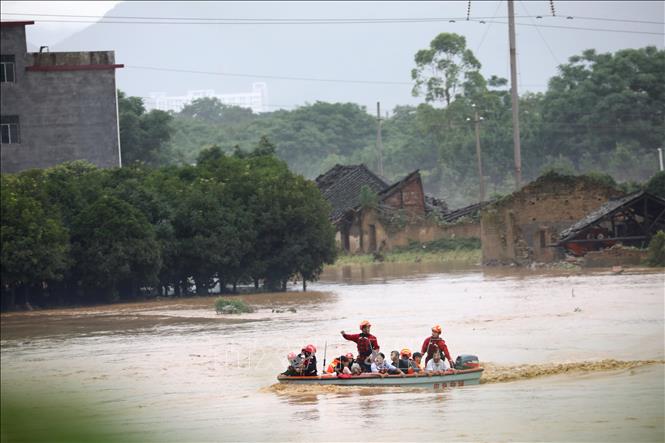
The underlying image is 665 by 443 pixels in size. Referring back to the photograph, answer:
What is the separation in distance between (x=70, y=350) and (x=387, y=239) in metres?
47.6

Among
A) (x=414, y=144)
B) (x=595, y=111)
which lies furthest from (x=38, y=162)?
(x=414, y=144)

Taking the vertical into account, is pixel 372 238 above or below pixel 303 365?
above

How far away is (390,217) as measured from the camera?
257ft

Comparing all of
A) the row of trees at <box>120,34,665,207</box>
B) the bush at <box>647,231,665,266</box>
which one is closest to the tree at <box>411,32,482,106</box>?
the row of trees at <box>120,34,665,207</box>

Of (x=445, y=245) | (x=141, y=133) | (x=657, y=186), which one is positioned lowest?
(x=445, y=245)

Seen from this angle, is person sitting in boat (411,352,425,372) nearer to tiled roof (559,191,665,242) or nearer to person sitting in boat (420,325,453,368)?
person sitting in boat (420,325,453,368)

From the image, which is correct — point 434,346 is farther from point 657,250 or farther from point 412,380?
point 657,250

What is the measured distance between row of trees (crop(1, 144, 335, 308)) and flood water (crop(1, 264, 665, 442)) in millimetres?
1860

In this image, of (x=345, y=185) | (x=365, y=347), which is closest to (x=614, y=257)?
(x=365, y=347)

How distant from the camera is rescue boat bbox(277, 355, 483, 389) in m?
21.3

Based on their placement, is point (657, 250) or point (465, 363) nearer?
point (465, 363)

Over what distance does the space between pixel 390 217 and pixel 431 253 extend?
5.34 metres

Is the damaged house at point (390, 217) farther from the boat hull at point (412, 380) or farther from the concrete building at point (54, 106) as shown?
the boat hull at point (412, 380)

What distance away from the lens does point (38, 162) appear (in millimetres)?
56500
